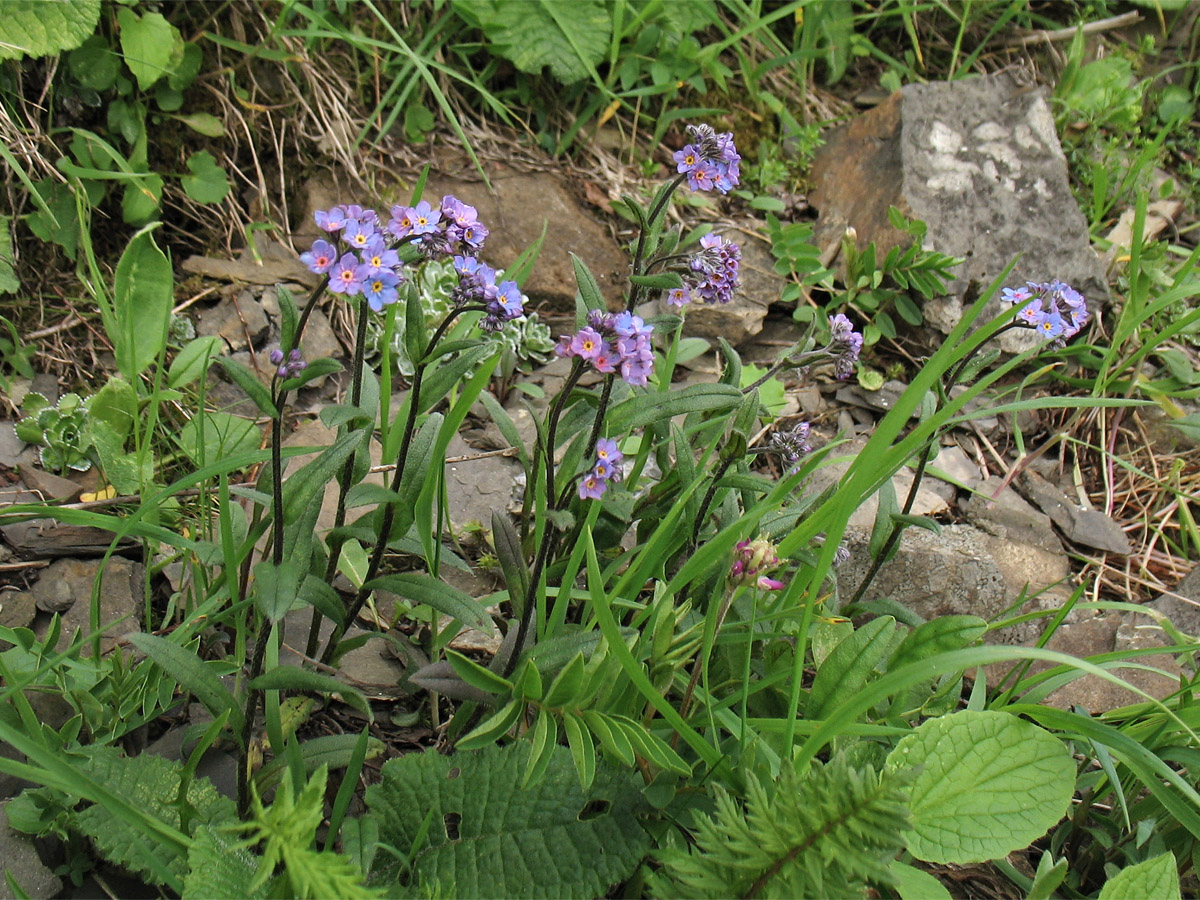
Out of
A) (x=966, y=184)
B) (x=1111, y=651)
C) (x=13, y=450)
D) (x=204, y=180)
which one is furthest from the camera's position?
(x=966, y=184)

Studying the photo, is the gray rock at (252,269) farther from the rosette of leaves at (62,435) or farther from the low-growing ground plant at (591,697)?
the low-growing ground plant at (591,697)

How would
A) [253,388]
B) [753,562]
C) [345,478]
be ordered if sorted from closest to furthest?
1. [753,562]
2. [253,388]
3. [345,478]

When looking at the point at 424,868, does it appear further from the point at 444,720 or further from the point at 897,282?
the point at 897,282

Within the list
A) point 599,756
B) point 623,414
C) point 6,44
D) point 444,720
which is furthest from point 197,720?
point 6,44

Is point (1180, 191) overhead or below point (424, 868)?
overhead

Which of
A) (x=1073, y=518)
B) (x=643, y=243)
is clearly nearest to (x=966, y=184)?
(x=1073, y=518)

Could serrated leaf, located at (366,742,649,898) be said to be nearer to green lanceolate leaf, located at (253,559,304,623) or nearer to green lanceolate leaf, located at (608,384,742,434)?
green lanceolate leaf, located at (253,559,304,623)

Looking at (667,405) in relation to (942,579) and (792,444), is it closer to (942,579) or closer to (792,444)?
(792,444)
